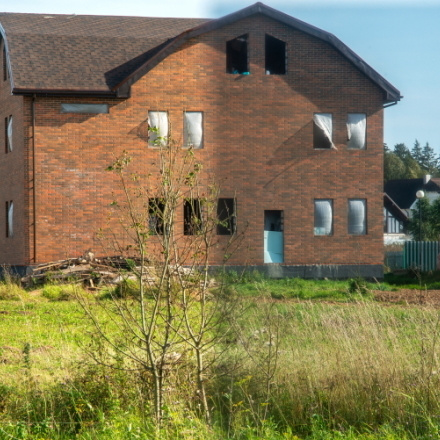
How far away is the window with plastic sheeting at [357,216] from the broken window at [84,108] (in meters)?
9.06

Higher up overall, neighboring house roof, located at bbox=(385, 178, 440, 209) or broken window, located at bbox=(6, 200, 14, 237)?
neighboring house roof, located at bbox=(385, 178, 440, 209)

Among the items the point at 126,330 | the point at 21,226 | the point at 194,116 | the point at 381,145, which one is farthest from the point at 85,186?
the point at 126,330

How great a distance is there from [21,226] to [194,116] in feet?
22.1

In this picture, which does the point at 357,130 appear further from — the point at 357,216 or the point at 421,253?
the point at 421,253

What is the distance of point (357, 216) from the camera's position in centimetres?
2736

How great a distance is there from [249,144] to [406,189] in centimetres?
4816

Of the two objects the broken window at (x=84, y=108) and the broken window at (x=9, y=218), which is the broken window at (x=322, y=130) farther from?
the broken window at (x=9, y=218)

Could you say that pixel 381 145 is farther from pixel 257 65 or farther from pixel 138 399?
pixel 138 399

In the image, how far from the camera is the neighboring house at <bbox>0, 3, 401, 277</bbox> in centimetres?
2488

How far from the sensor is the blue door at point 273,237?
26594 millimetres

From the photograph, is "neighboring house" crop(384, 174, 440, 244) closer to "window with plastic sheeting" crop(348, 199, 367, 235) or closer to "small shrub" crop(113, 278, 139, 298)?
"window with plastic sheeting" crop(348, 199, 367, 235)

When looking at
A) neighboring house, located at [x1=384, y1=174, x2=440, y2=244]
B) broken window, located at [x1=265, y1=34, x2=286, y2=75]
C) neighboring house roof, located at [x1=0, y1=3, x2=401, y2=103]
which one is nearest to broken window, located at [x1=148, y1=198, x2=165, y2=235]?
neighboring house roof, located at [x1=0, y1=3, x2=401, y2=103]

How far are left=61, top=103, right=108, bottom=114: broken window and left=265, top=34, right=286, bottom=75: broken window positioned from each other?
5.86 m

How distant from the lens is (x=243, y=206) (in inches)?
1033
